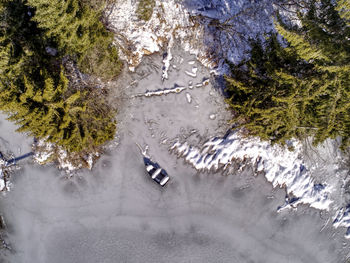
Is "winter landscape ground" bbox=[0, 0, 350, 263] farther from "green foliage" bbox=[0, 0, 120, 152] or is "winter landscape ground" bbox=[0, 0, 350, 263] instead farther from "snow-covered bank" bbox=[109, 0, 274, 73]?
"green foliage" bbox=[0, 0, 120, 152]

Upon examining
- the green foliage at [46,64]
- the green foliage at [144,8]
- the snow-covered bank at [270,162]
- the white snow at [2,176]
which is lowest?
the snow-covered bank at [270,162]

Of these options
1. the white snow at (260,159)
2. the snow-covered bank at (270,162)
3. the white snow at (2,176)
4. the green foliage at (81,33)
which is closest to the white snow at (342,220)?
the snow-covered bank at (270,162)

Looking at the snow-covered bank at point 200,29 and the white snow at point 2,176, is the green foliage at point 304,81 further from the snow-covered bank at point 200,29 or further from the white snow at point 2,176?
the white snow at point 2,176

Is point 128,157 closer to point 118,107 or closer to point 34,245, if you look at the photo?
point 118,107

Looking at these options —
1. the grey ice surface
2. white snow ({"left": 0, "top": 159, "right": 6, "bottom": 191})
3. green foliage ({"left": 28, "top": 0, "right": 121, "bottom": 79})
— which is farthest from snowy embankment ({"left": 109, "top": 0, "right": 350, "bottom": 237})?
white snow ({"left": 0, "top": 159, "right": 6, "bottom": 191})

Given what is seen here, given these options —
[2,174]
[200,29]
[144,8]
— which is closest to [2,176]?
[2,174]

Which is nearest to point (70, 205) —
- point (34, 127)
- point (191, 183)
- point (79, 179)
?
point (79, 179)
